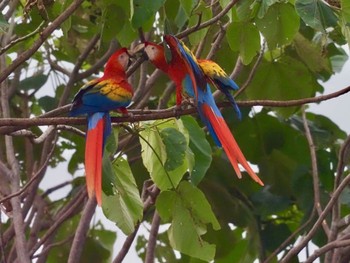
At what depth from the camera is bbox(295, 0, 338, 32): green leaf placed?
1.28m

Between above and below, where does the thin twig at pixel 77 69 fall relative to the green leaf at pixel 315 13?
above

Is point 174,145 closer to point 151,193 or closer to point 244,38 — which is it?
point 244,38

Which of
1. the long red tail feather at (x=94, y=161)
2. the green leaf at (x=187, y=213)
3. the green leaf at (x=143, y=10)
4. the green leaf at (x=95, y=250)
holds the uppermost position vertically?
the green leaf at (x=143, y=10)

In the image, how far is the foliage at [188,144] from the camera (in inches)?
56.4

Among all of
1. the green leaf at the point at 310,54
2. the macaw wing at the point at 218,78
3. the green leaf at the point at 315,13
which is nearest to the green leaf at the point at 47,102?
the green leaf at the point at 310,54

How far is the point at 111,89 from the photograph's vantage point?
4.40 feet

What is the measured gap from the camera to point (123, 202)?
1.49 metres

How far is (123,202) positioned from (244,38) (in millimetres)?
354

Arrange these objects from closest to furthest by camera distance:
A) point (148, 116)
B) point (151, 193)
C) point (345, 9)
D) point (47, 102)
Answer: point (148, 116) < point (345, 9) < point (151, 193) < point (47, 102)

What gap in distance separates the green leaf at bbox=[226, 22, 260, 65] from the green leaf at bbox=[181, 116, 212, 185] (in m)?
0.15

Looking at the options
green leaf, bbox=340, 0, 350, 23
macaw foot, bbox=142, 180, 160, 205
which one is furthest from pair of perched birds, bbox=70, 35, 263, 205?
macaw foot, bbox=142, 180, 160, 205

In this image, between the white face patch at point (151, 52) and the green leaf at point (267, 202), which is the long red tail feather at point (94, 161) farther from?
the green leaf at point (267, 202)

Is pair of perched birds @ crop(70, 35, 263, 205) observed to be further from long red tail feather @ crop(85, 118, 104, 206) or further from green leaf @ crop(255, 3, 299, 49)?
green leaf @ crop(255, 3, 299, 49)

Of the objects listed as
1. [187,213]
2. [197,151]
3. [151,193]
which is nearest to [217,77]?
[197,151]
